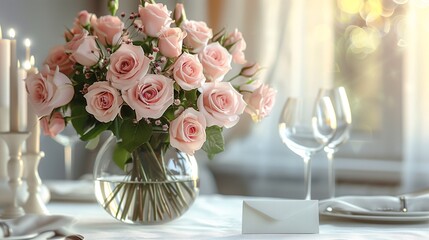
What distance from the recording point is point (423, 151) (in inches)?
105

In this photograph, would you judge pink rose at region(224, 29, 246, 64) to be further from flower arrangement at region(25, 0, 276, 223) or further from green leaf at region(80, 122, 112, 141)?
green leaf at region(80, 122, 112, 141)

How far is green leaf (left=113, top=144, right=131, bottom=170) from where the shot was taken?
1370 millimetres

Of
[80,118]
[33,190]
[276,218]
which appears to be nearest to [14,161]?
[33,190]

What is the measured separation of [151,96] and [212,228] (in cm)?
28

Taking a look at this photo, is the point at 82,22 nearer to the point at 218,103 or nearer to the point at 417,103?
the point at 218,103

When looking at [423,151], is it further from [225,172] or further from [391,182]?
[225,172]

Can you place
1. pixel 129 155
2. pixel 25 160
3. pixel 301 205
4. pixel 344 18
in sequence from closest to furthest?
pixel 301 205, pixel 129 155, pixel 25 160, pixel 344 18

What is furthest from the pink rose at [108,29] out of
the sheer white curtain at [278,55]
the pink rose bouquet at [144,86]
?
the sheer white curtain at [278,55]

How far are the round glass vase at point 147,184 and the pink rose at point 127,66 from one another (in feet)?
0.52

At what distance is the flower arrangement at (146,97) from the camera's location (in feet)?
4.10

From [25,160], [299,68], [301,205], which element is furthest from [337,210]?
[299,68]

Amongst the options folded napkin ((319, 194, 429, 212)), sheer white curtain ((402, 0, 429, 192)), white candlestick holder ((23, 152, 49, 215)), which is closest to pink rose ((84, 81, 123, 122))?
white candlestick holder ((23, 152, 49, 215))

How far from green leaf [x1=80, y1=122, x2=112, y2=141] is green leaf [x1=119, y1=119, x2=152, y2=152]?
4cm

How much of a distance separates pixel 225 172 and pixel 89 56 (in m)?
1.84
